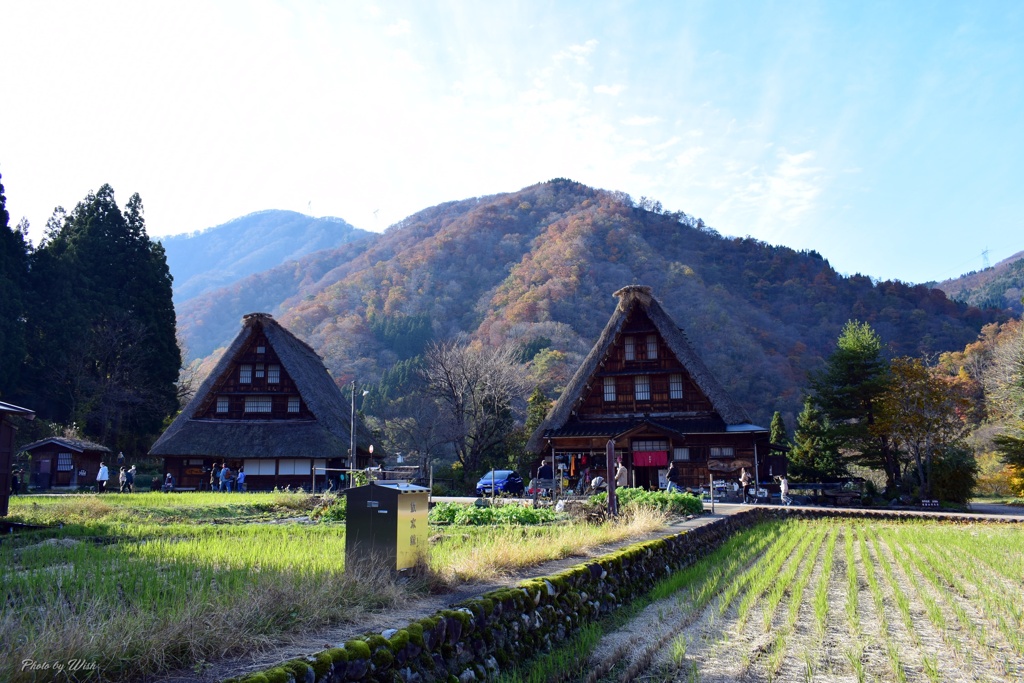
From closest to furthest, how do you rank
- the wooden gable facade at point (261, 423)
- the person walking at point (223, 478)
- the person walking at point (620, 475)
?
the person walking at point (620, 475)
the person walking at point (223, 478)
the wooden gable facade at point (261, 423)

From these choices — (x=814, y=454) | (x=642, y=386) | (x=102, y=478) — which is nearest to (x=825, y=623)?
(x=642, y=386)

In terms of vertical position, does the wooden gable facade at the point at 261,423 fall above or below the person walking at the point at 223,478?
above

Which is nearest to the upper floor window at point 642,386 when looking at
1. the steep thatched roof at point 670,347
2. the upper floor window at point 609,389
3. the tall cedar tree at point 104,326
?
the upper floor window at point 609,389

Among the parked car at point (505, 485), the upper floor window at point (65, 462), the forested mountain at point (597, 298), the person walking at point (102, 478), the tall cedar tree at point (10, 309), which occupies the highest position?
the forested mountain at point (597, 298)

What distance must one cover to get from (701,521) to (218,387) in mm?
27210

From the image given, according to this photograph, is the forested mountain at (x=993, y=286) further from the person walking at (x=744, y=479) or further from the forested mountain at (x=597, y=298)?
the person walking at (x=744, y=479)

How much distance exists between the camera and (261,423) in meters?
33.1

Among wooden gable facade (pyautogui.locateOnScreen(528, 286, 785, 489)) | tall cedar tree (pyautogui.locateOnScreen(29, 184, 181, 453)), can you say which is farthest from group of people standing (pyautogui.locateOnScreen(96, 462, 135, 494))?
wooden gable facade (pyautogui.locateOnScreen(528, 286, 785, 489))

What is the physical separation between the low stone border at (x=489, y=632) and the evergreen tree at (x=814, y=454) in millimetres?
27015

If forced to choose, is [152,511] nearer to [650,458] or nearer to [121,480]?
[121,480]

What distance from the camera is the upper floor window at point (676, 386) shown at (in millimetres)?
30391

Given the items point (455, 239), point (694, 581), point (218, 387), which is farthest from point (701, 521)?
point (455, 239)

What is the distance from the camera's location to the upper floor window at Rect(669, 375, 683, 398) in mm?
30391

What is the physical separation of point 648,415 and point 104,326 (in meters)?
29.9
